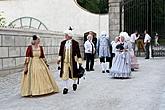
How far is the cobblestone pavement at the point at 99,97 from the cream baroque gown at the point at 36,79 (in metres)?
0.18

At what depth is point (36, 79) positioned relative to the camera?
1080 cm

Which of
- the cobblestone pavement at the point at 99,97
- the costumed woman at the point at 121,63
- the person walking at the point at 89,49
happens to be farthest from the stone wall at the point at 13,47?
the costumed woman at the point at 121,63

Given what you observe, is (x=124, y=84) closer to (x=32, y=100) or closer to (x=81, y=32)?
(x=32, y=100)

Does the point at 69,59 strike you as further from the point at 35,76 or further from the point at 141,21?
the point at 141,21

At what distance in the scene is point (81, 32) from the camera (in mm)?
32188

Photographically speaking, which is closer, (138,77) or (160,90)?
(160,90)

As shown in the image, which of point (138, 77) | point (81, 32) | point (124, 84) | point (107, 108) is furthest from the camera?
point (81, 32)

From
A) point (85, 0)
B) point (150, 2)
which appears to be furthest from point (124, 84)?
point (85, 0)

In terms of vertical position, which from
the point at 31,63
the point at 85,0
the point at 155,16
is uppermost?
the point at 85,0

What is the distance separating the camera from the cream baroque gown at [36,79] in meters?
10.8

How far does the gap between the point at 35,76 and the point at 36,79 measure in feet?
0.29

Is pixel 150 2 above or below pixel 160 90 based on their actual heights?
above

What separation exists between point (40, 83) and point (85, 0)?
3559 centimetres

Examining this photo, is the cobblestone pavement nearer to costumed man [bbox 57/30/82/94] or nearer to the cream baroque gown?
the cream baroque gown
